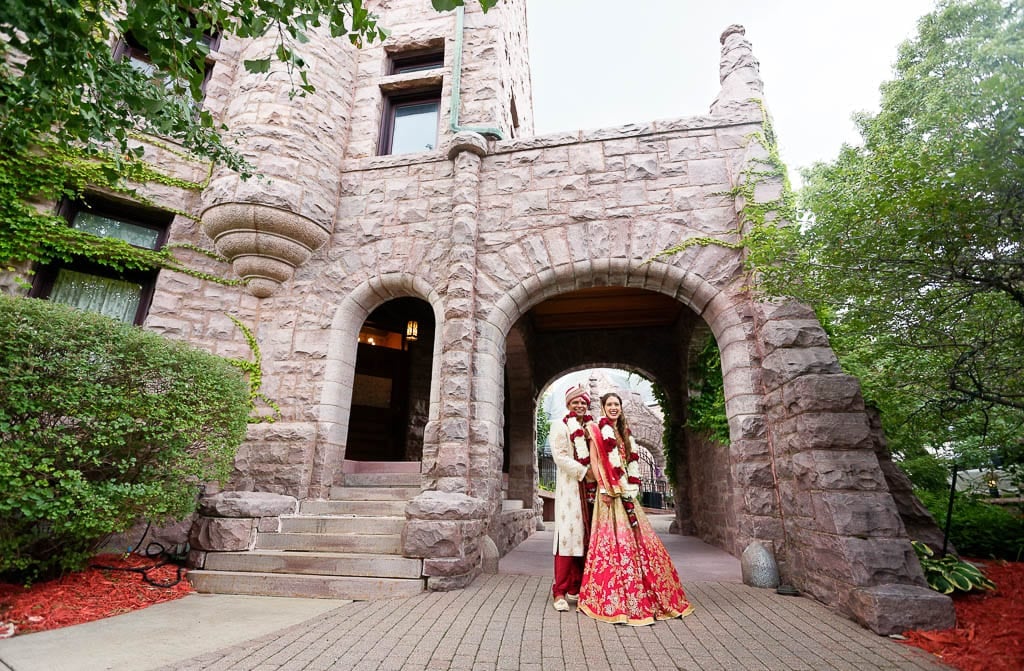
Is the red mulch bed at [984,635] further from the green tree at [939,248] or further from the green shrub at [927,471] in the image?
the green shrub at [927,471]

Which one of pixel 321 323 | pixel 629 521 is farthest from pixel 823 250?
pixel 321 323

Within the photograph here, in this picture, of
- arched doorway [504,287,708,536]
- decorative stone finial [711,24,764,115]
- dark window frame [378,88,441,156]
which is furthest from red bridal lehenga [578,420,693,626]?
dark window frame [378,88,441,156]

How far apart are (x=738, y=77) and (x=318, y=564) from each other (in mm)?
7191

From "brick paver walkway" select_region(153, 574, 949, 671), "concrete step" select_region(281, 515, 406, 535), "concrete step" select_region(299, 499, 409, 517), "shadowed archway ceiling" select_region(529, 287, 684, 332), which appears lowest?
"brick paver walkway" select_region(153, 574, 949, 671)

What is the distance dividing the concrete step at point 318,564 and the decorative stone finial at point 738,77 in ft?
20.3

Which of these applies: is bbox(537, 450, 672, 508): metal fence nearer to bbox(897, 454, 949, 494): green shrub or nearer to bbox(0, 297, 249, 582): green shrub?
bbox(897, 454, 949, 494): green shrub

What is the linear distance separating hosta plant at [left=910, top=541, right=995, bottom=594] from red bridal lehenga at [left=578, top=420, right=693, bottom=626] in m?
1.95

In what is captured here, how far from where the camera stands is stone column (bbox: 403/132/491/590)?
4094mm

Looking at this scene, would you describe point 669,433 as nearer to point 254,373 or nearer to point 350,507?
point 350,507

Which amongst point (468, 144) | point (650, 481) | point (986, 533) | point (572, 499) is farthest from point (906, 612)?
point (650, 481)

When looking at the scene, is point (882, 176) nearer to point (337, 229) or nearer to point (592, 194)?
point (592, 194)

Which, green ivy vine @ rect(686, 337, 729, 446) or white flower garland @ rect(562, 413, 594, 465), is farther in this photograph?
green ivy vine @ rect(686, 337, 729, 446)

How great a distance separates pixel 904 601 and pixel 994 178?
101 inches

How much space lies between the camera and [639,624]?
124 inches
